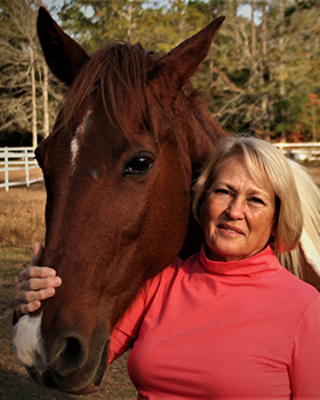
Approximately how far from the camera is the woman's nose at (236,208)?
175 centimetres

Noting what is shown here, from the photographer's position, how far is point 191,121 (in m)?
2.18

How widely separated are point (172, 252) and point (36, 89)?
Answer: 102 feet

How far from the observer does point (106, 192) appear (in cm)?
161

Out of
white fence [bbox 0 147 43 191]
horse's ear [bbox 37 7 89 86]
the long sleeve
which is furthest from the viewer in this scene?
white fence [bbox 0 147 43 191]

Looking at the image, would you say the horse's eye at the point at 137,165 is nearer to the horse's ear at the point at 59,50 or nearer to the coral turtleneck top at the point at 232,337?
the coral turtleneck top at the point at 232,337

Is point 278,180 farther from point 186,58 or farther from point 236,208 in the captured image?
point 186,58

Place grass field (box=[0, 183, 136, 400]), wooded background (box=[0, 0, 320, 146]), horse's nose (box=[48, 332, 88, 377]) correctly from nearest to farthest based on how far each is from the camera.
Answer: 1. horse's nose (box=[48, 332, 88, 377])
2. grass field (box=[0, 183, 136, 400])
3. wooded background (box=[0, 0, 320, 146])

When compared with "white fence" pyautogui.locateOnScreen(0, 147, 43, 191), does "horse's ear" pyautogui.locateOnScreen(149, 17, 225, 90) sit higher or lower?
higher

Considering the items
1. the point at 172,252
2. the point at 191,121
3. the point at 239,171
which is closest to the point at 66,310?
the point at 172,252

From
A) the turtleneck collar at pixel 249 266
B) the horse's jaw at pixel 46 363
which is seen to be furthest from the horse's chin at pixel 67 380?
the turtleneck collar at pixel 249 266

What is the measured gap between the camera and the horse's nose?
1.32 m

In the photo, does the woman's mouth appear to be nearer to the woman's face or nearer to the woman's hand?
the woman's face

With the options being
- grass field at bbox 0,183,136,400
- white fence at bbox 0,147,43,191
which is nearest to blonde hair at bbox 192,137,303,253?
grass field at bbox 0,183,136,400

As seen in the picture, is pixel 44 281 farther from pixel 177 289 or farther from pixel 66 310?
pixel 177 289
